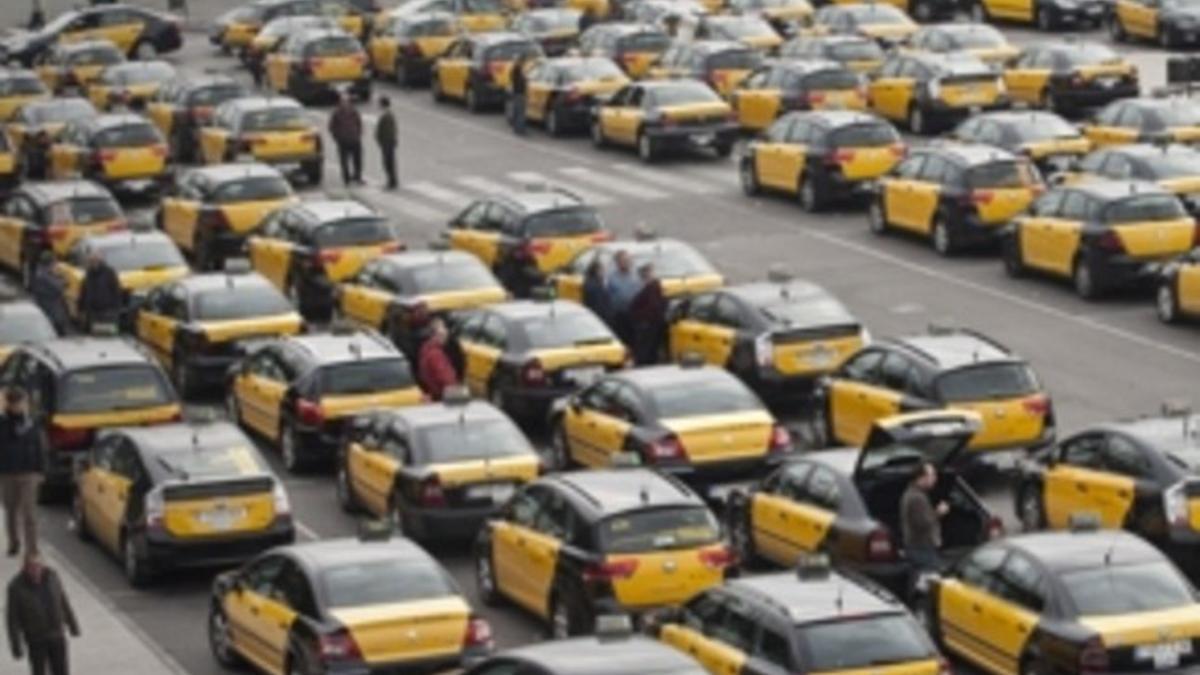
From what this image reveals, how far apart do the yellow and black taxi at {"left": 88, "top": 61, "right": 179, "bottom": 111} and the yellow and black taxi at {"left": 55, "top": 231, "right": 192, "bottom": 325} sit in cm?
1881

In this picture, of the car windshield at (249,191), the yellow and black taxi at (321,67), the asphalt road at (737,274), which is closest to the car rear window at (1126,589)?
the asphalt road at (737,274)

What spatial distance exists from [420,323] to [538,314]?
2916 millimetres

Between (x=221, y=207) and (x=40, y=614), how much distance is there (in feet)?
73.3

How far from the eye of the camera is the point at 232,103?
5828cm

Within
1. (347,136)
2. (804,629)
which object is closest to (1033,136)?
(347,136)

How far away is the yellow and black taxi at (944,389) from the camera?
113 feet

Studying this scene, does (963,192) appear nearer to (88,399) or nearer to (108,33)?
(88,399)

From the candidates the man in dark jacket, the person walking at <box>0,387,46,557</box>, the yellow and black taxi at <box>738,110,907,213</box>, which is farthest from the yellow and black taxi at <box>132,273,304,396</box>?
the yellow and black taxi at <box>738,110,907,213</box>

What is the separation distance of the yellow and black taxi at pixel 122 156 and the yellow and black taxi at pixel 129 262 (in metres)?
9.69

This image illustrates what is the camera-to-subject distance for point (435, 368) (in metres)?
37.5

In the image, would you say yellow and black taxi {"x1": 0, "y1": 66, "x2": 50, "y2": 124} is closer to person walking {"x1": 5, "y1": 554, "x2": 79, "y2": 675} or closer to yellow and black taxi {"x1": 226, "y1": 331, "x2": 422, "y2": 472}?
yellow and black taxi {"x1": 226, "y1": 331, "x2": 422, "y2": 472}

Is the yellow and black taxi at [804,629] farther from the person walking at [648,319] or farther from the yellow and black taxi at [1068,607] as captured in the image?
the person walking at [648,319]

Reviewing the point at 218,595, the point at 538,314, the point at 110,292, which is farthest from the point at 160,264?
the point at 218,595

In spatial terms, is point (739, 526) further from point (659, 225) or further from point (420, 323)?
point (659, 225)
